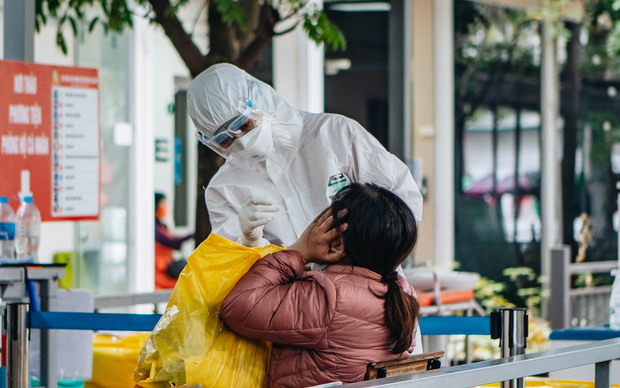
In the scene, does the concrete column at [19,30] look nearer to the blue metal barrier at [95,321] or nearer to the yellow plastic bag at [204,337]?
the blue metal barrier at [95,321]

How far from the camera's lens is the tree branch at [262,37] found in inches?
171

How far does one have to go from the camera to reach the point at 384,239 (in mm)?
2125

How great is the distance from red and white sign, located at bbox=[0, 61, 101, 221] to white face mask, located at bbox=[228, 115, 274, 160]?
1912mm

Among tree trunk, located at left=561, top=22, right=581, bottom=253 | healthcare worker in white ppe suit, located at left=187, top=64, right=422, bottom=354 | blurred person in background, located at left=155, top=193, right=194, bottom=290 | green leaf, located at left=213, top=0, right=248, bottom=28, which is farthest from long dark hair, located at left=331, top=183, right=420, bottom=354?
tree trunk, located at left=561, top=22, right=581, bottom=253

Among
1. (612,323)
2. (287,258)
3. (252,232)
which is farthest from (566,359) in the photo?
(612,323)

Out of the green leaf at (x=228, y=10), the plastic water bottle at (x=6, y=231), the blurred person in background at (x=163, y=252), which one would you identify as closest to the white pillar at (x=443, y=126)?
the blurred person in background at (x=163, y=252)

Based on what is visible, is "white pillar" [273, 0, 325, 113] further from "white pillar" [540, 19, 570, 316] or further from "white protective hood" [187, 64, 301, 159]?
"white protective hood" [187, 64, 301, 159]

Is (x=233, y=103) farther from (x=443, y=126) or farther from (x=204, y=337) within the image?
(x=443, y=126)

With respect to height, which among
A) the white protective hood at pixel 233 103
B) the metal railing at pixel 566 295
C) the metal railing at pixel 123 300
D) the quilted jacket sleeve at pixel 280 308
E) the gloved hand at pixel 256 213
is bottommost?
the metal railing at pixel 566 295

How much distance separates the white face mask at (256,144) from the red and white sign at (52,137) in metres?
1.91

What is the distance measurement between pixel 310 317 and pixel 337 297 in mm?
81

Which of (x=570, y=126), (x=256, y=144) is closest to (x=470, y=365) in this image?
(x=256, y=144)

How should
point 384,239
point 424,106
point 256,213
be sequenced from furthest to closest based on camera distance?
point 424,106
point 256,213
point 384,239

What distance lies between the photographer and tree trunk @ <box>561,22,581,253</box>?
1025cm
